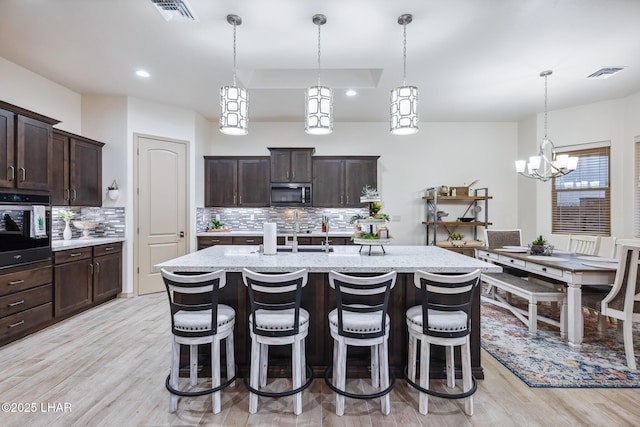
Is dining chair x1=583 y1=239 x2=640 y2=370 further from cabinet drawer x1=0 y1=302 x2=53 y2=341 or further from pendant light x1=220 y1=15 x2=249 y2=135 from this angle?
cabinet drawer x1=0 y1=302 x2=53 y2=341

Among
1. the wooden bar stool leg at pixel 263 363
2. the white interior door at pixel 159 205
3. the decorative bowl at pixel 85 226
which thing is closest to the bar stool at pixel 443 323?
the wooden bar stool leg at pixel 263 363

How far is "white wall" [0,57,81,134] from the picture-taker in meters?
3.67

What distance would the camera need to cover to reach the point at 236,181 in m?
5.81

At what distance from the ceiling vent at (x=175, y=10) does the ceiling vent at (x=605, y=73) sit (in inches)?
186

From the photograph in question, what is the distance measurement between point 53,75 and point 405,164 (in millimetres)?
5634

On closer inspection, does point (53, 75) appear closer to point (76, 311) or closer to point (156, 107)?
point (156, 107)

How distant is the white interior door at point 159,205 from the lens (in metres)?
4.86

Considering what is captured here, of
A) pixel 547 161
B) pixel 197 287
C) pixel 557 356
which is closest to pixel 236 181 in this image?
pixel 197 287

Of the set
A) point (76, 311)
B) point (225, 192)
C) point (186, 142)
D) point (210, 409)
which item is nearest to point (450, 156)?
point (225, 192)

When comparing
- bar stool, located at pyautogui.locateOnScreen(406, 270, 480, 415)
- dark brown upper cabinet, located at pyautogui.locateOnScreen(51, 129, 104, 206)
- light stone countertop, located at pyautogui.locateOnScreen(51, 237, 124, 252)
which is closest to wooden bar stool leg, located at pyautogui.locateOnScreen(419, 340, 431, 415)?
bar stool, located at pyautogui.locateOnScreen(406, 270, 480, 415)

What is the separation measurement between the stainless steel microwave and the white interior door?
1517 mm

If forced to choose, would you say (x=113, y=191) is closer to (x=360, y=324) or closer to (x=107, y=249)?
(x=107, y=249)

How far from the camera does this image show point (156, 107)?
500cm

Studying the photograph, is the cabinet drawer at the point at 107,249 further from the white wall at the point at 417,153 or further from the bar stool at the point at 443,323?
the bar stool at the point at 443,323
